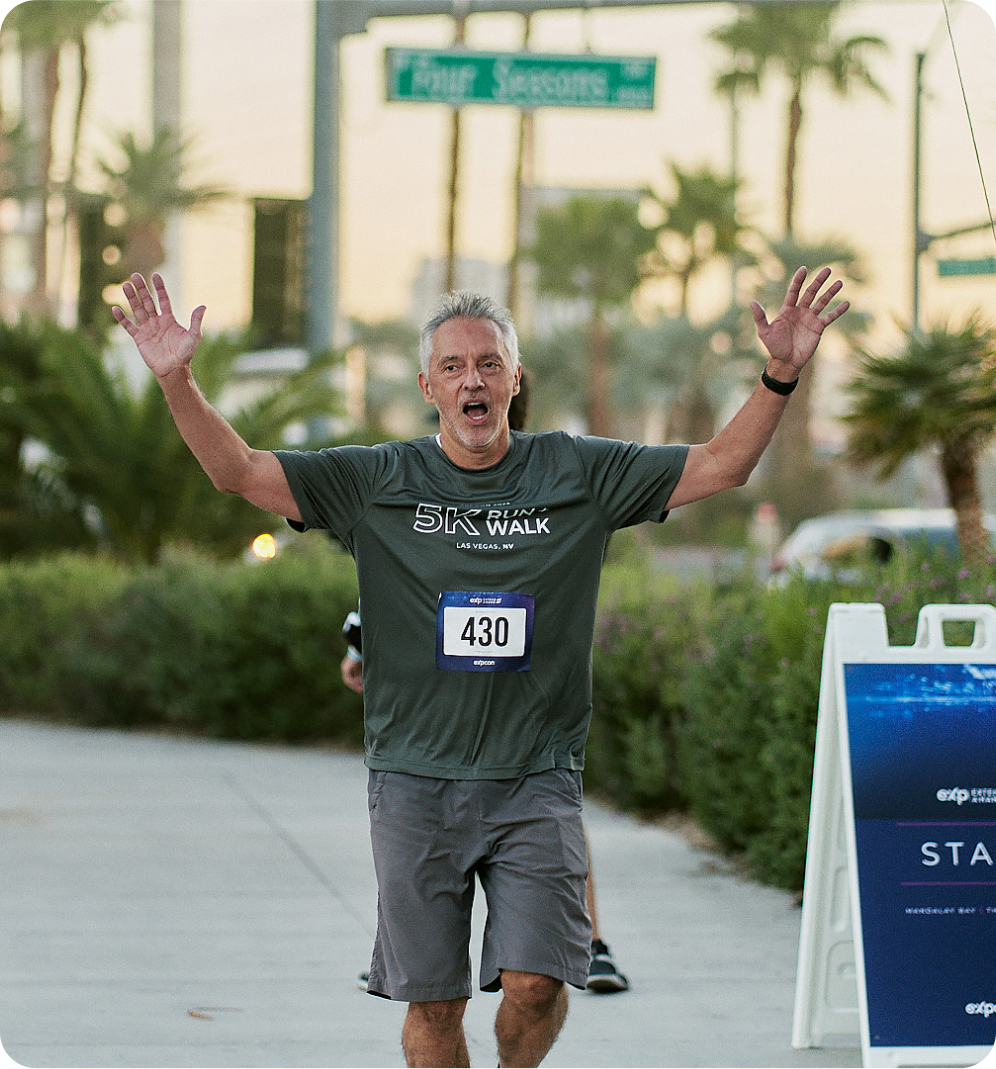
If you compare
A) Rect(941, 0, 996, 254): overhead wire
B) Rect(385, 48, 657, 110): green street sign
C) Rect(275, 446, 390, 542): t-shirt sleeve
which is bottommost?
Rect(275, 446, 390, 542): t-shirt sleeve

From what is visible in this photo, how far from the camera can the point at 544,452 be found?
12.7 ft

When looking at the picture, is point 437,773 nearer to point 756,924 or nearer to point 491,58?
point 756,924

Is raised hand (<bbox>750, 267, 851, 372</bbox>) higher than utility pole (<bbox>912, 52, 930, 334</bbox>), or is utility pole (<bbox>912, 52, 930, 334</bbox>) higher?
utility pole (<bbox>912, 52, 930, 334</bbox>)

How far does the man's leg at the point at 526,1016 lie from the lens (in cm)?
361

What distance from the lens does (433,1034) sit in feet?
11.9

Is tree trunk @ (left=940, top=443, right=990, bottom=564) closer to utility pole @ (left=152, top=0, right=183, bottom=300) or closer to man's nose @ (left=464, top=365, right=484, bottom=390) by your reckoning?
man's nose @ (left=464, top=365, right=484, bottom=390)

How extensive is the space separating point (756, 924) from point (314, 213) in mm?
9382

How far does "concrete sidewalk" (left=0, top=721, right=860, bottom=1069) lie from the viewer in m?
4.86

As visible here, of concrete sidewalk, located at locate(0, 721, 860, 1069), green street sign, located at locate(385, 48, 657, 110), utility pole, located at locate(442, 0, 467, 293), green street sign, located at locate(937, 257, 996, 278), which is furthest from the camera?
utility pole, located at locate(442, 0, 467, 293)

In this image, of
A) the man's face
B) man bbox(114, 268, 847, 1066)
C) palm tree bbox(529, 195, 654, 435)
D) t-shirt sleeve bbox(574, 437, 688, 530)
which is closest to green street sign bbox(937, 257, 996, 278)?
man bbox(114, 268, 847, 1066)

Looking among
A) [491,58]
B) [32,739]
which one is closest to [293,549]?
[32,739]

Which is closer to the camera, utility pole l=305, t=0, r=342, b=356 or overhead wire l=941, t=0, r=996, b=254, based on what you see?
overhead wire l=941, t=0, r=996, b=254

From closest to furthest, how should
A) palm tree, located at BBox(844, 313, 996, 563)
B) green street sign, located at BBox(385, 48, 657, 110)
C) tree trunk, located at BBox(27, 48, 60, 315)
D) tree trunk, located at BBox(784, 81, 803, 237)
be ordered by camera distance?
1. palm tree, located at BBox(844, 313, 996, 563)
2. green street sign, located at BBox(385, 48, 657, 110)
3. tree trunk, located at BBox(784, 81, 803, 237)
4. tree trunk, located at BBox(27, 48, 60, 315)

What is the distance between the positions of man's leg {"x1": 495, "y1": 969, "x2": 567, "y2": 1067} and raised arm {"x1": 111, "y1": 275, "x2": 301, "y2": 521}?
1187mm
